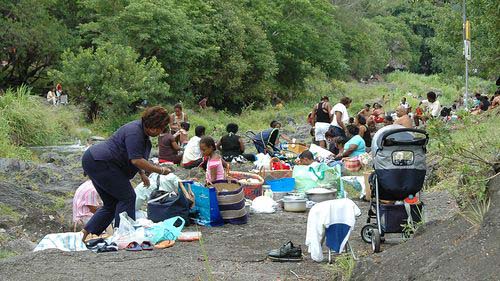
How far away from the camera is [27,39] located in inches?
1373

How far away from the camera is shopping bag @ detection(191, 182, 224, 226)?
9.95m

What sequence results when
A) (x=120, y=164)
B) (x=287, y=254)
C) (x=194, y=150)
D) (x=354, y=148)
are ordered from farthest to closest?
(x=194, y=150), (x=354, y=148), (x=120, y=164), (x=287, y=254)

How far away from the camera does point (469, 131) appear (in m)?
9.84

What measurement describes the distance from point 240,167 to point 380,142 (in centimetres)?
790

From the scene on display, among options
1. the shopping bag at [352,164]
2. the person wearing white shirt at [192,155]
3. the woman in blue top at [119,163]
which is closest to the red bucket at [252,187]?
the shopping bag at [352,164]

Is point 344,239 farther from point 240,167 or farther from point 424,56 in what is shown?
point 424,56

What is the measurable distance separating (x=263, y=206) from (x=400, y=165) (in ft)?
11.8

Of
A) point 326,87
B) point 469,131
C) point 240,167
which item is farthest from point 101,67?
point 326,87

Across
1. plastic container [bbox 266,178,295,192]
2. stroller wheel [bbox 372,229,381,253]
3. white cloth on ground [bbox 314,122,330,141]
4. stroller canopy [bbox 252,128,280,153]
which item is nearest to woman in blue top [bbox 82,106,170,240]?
stroller wheel [bbox 372,229,381,253]

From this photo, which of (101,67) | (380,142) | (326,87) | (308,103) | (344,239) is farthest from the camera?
(326,87)

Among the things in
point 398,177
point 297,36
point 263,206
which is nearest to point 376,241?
point 398,177

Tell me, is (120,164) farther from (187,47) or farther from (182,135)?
(187,47)

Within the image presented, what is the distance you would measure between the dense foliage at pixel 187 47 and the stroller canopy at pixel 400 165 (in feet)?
45.4

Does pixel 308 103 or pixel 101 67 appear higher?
pixel 101 67
